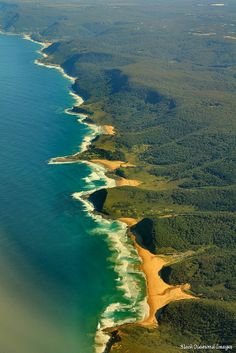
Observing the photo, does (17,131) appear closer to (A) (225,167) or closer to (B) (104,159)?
(B) (104,159)

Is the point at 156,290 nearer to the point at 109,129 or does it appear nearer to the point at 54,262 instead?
the point at 54,262

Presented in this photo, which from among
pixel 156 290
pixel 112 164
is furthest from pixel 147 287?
pixel 112 164

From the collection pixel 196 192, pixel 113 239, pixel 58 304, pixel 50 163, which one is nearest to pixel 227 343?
pixel 58 304

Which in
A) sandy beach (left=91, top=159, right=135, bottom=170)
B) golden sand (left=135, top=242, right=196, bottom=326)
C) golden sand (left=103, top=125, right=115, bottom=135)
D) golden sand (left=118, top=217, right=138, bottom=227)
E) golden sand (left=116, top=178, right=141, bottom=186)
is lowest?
golden sand (left=135, top=242, right=196, bottom=326)

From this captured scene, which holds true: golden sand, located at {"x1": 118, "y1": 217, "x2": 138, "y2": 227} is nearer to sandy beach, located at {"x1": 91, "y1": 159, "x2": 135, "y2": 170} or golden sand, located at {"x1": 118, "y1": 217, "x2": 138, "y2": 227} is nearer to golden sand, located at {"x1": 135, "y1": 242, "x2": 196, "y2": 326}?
golden sand, located at {"x1": 135, "y1": 242, "x2": 196, "y2": 326}

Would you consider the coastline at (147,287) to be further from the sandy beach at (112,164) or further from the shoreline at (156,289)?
the sandy beach at (112,164)

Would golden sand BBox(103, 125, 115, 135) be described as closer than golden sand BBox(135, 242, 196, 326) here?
No

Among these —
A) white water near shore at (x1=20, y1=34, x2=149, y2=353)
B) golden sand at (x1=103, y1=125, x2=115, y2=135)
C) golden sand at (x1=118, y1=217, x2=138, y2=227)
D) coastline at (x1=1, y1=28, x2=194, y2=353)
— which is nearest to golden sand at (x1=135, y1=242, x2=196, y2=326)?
coastline at (x1=1, y1=28, x2=194, y2=353)

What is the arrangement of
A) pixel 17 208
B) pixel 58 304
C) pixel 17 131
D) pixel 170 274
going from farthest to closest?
pixel 17 131
pixel 17 208
pixel 170 274
pixel 58 304
